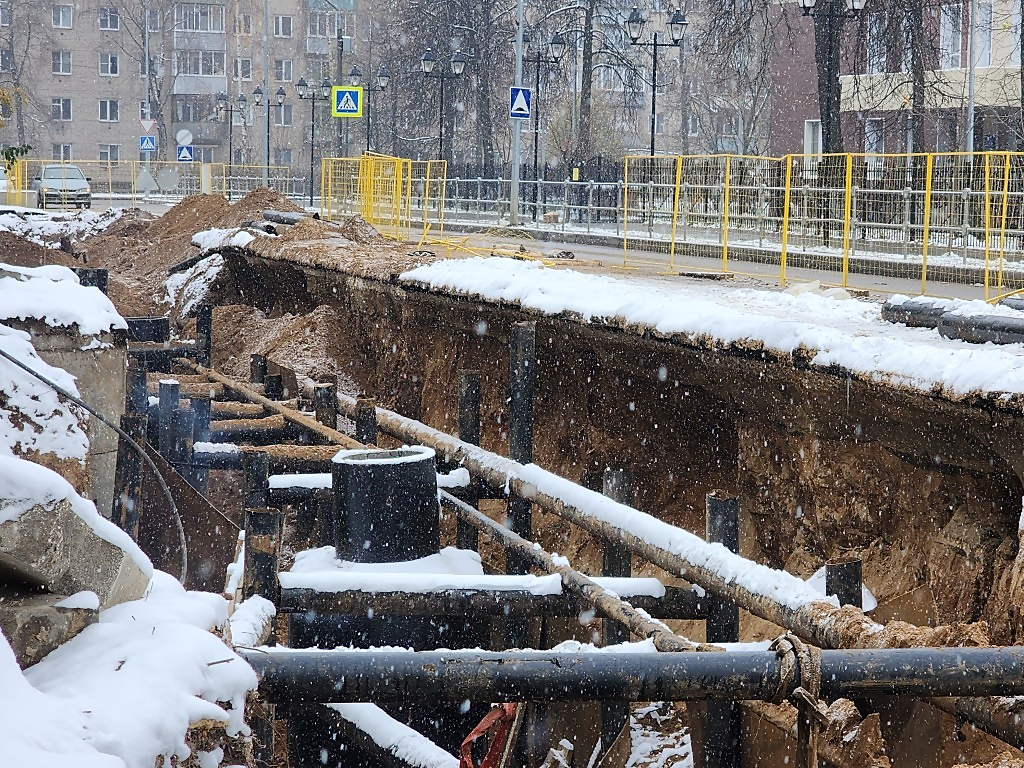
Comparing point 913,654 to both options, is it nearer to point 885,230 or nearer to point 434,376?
point 434,376

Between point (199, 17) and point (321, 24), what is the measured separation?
7.40 metres

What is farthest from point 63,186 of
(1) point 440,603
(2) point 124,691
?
(2) point 124,691

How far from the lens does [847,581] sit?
5.15 m

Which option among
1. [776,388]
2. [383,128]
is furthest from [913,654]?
[383,128]

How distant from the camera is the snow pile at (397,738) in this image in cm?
529

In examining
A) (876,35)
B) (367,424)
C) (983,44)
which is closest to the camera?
(367,424)

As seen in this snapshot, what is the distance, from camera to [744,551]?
852cm

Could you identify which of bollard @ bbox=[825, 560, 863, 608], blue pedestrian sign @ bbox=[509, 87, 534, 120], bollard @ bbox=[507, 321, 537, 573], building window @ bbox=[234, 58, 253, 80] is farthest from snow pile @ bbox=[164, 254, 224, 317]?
building window @ bbox=[234, 58, 253, 80]

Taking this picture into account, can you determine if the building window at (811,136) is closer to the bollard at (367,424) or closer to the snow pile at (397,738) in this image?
the bollard at (367,424)

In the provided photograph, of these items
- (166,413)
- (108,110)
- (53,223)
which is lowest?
(166,413)

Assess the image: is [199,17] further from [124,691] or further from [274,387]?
[124,691]

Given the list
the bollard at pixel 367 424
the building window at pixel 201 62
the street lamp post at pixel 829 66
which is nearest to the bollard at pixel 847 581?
the bollard at pixel 367 424

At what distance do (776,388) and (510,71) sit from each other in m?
45.1

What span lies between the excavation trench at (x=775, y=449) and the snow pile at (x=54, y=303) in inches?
141
